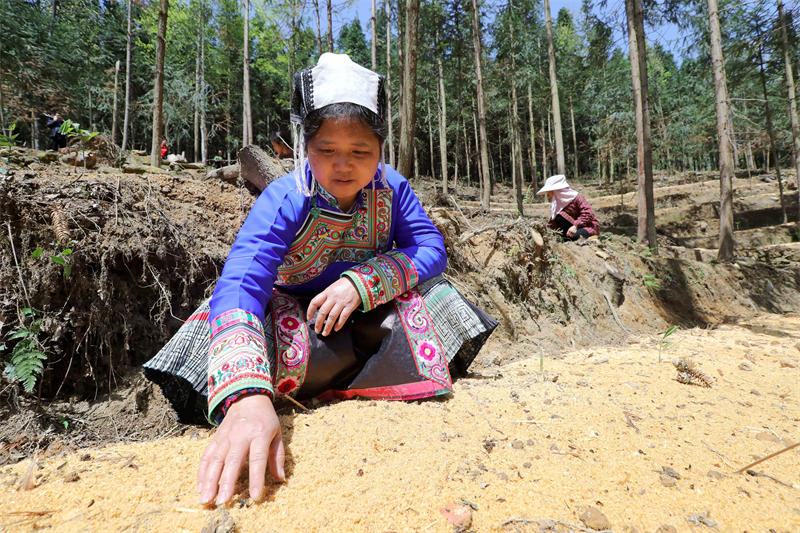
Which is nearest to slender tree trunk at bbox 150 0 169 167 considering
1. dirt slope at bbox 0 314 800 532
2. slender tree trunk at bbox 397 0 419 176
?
slender tree trunk at bbox 397 0 419 176

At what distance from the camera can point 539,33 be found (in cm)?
2105

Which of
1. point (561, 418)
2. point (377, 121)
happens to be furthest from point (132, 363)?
point (561, 418)

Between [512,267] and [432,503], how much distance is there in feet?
10.2

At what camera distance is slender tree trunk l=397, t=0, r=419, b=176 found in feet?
17.0

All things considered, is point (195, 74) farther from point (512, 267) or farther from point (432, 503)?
point (432, 503)

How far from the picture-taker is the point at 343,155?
1.50 m

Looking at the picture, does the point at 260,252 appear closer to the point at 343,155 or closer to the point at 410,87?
the point at 343,155

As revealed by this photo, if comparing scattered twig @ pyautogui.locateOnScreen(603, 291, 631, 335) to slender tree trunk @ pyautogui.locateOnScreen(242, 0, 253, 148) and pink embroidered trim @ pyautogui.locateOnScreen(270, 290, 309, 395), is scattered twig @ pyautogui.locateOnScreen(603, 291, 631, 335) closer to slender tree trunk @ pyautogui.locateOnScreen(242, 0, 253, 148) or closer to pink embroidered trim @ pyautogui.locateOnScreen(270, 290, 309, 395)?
pink embroidered trim @ pyautogui.locateOnScreen(270, 290, 309, 395)

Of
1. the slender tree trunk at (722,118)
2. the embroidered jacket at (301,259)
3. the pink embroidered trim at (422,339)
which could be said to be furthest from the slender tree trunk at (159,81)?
the slender tree trunk at (722,118)

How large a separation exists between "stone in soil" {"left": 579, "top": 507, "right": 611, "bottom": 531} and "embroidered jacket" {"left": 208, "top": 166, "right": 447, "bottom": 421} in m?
0.95

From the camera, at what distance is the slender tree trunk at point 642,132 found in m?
7.96

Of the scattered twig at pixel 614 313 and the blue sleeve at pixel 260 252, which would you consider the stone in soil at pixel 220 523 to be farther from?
the scattered twig at pixel 614 313

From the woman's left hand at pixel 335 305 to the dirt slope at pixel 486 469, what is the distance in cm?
36

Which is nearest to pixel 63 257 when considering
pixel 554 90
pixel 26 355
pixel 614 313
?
pixel 26 355
